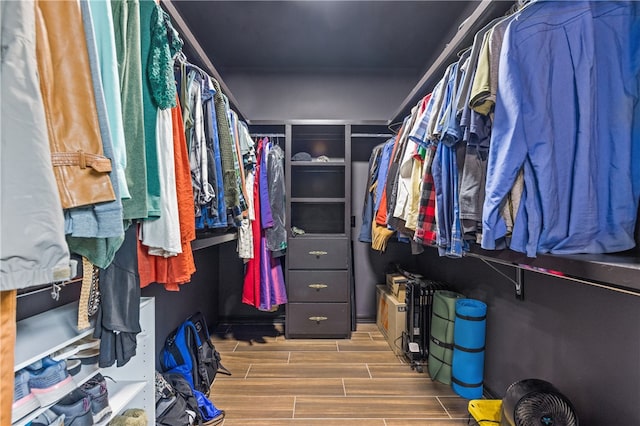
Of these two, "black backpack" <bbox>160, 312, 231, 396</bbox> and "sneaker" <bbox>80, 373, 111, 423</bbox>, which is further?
"black backpack" <bbox>160, 312, 231, 396</bbox>

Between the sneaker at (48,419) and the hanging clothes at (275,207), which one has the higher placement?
the hanging clothes at (275,207)

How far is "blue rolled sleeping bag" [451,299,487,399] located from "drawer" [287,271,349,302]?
3.10 feet

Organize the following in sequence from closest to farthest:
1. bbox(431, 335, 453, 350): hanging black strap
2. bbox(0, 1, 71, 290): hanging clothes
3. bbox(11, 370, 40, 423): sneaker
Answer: bbox(0, 1, 71, 290): hanging clothes
bbox(11, 370, 40, 423): sneaker
bbox(431, 335, 453, 350): hanging black strap

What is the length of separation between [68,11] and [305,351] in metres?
2.22

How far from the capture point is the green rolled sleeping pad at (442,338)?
1.73 meters

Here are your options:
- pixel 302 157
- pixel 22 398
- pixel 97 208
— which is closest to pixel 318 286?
pixel 302 157

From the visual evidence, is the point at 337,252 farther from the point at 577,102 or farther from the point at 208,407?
the point at 577,102

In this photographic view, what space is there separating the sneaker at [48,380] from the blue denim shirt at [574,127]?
1.30 metres

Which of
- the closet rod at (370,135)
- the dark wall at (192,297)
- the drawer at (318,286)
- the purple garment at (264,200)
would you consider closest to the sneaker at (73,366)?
the dark wall at (192,297)

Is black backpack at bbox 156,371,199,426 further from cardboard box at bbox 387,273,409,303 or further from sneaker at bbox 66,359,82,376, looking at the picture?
cardboard box at bbox 387,273,409,303

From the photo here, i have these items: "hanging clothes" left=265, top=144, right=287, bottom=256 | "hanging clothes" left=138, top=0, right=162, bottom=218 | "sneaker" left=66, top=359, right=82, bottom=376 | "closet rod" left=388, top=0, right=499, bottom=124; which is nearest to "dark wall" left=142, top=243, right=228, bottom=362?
"hanging clothes" left=265, top=144, right=287, bottom=256

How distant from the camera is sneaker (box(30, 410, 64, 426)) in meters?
0.77

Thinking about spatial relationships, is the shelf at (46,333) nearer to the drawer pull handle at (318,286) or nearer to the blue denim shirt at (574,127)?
the blue denim shirt at (574,127)

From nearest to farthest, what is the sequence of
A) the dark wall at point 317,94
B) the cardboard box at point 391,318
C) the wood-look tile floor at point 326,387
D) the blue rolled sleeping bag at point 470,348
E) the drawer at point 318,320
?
the wood-look tile floor at point 326,387
the blue rolled sleeping bag at point 470,348
the cardboard box at point 391,318
the drawer at point 318,320
the dark wall at point 317,94
